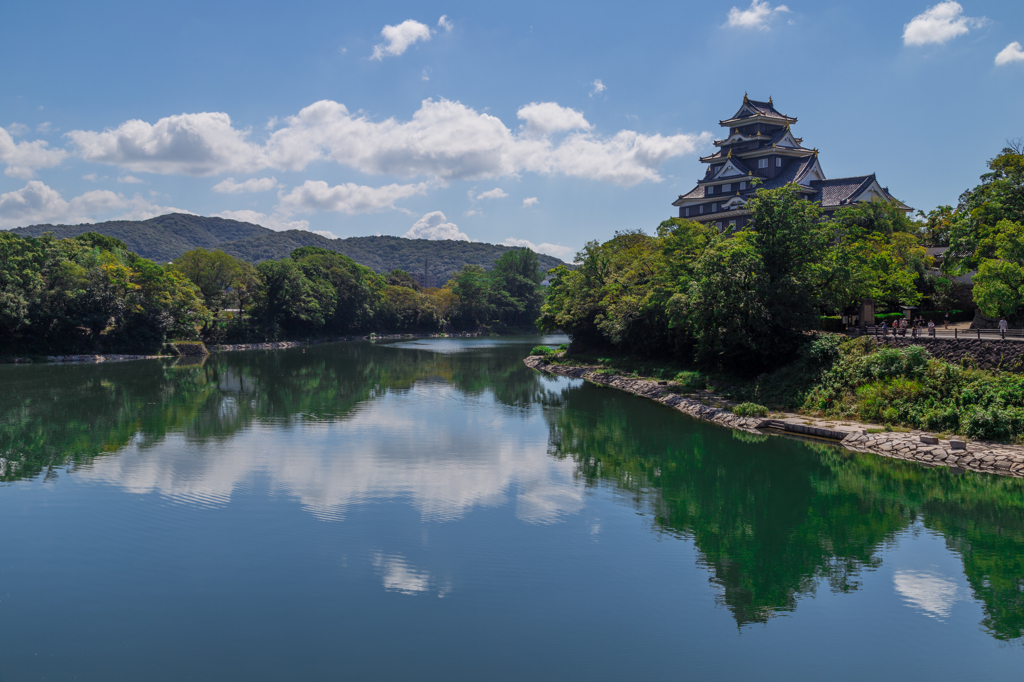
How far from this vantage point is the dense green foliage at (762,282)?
85.6 feet

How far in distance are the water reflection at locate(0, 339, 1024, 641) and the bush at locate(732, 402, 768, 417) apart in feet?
4.27

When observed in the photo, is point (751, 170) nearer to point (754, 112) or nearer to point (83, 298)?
point (754, 112)

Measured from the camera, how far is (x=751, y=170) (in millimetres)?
52344

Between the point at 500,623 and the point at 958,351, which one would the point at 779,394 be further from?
the point at 500,623

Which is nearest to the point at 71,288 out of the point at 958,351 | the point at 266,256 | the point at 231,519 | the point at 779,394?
the point at 231,519

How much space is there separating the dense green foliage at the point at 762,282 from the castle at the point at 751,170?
37.2 ft

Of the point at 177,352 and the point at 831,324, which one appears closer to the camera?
the point at 831,324

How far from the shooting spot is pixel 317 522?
44.2 feet

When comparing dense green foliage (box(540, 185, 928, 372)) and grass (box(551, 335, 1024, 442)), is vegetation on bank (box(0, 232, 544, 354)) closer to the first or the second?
dense green foliage (box(540, 185, 928, 372))

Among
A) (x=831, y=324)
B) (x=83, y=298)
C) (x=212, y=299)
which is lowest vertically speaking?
(x=831, y=324)

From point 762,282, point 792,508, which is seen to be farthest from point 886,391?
point 792,508

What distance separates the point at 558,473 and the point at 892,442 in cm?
990

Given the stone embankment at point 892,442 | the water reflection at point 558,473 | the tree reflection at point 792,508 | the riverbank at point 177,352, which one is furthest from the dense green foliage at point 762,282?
the riverbank at point 177,352

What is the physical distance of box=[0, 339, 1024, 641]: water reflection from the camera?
11.6 meters
